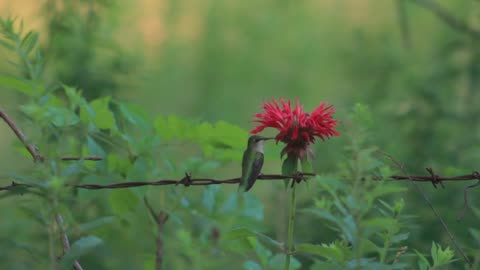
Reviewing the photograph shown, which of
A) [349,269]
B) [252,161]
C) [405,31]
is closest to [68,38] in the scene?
[405,31]

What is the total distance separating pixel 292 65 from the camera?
6008 mm

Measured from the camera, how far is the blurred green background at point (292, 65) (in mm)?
3037

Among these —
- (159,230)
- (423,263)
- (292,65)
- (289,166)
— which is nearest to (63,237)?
(159,230)

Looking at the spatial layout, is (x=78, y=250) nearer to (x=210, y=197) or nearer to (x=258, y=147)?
(x=258, y=147)

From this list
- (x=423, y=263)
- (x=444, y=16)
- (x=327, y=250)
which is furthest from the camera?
(x=444, y=16)

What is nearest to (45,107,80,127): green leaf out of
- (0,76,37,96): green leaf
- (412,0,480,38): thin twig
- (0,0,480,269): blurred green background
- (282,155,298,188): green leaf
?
(0,76,37,96): green leaf

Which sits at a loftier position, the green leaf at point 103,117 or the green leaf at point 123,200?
the green leaf at point 103,117

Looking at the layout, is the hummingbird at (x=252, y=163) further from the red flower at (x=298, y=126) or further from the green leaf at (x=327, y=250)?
the green leaf at (x=327, y=250)

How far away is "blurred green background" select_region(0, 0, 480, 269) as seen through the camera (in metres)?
3.04

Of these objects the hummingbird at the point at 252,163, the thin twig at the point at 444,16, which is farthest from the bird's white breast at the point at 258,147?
the thin twig at the point at 444,16

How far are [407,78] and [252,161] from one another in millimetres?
2706

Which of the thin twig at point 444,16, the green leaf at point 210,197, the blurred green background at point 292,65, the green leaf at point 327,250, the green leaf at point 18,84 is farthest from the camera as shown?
the blurred green background at point 292,65

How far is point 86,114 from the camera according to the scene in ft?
4.69

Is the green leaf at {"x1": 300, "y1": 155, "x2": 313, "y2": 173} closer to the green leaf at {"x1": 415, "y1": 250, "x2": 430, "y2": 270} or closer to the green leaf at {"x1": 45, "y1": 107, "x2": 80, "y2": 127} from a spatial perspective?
the green leaf at {"x1": 415, "y1": 250, "x2": 430, "y2": 270}
